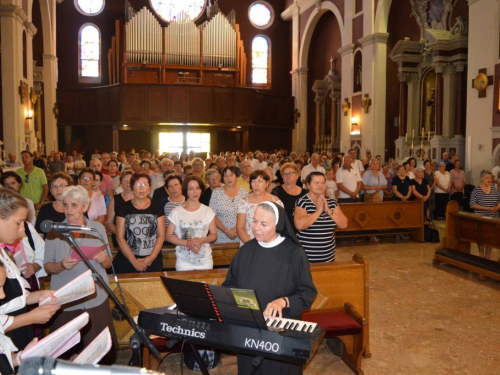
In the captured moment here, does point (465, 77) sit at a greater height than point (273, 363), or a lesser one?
greater

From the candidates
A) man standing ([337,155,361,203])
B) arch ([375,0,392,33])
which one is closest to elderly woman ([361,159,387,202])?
man standing ([337,155,361,203])

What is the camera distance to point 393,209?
9773 millimetres

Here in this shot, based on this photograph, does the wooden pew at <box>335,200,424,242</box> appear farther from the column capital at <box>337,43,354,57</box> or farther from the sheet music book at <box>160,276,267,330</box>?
the column capital at <box>337,43,354,57</box>

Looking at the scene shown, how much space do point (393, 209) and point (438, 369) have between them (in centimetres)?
563

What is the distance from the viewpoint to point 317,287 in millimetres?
4715

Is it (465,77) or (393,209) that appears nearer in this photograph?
(393,209)

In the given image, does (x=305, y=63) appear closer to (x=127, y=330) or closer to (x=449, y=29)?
(x=449, y=29)

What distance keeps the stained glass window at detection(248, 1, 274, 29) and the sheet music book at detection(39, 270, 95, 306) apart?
2484 cm

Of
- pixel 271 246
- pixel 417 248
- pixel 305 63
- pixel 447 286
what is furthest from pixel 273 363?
pixel 305 63

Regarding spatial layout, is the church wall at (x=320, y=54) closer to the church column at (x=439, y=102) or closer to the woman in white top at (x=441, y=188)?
the church column at (x=439, y=102)

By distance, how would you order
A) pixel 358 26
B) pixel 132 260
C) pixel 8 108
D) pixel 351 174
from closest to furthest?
pixel 132 260
pixel 351 174
pixel 8 108
pixel 358 26

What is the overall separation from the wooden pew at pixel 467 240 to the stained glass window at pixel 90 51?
20.3 metres

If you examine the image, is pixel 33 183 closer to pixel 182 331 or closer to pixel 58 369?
pixel 182 331

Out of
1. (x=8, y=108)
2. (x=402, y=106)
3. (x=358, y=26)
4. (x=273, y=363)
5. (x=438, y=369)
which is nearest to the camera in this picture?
(x=273, y=363)
